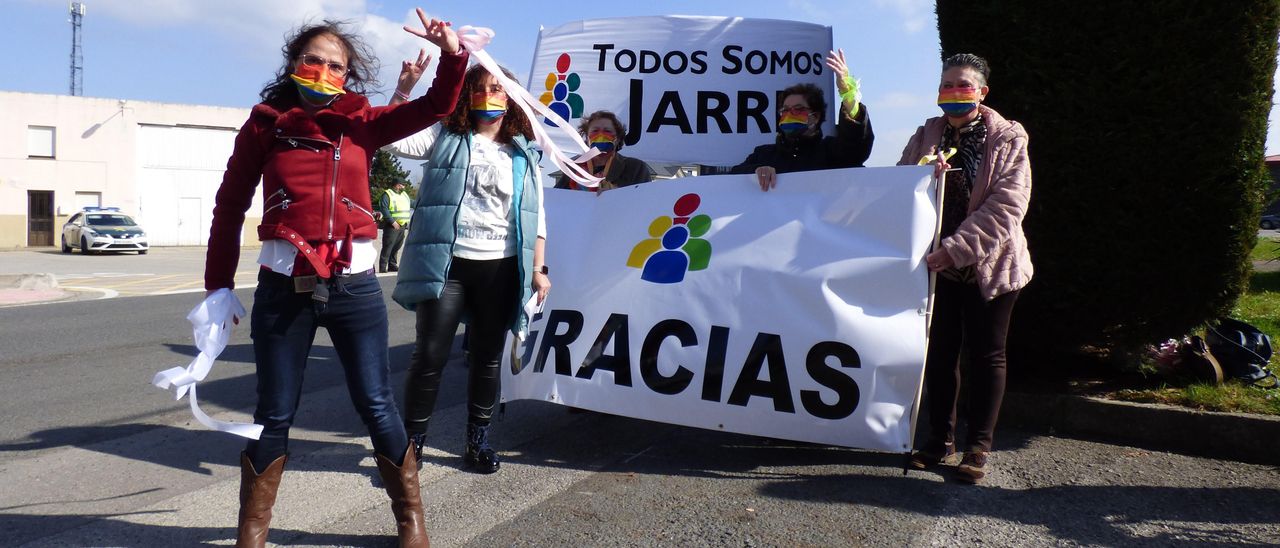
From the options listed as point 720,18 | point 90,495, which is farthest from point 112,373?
point 720,18

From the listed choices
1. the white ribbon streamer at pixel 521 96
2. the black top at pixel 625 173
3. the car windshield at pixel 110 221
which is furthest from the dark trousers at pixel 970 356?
the car windshield at pixel 110 221

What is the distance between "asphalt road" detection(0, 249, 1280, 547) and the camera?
11.3ft

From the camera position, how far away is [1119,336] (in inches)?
193

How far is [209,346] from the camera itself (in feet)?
10.0

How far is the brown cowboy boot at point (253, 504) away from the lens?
3.05 meters

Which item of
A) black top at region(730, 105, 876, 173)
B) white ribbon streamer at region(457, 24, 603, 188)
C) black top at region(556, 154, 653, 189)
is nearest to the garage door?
black top at region(556, 154, 653, 189)

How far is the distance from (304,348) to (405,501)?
610 millimetres

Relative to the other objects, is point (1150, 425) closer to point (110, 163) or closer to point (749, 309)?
point (749, 309)

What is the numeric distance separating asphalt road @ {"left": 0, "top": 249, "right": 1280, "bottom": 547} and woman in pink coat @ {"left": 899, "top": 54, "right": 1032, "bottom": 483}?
28cm

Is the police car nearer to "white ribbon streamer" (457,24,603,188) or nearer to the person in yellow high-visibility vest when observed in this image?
the person in yellow high-visibility vest

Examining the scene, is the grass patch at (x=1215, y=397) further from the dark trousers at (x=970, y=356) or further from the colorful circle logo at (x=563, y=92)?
the colorful circle logo at (x=563, y=92)

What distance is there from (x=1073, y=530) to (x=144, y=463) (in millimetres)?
4030

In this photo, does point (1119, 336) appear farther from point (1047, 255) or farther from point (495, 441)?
point (495, 441)

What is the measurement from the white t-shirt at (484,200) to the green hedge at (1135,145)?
8.30ft
